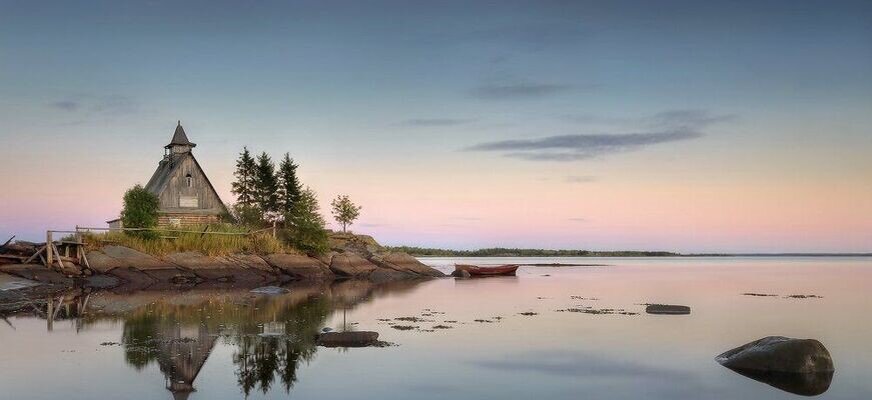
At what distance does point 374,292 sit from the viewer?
52.0 m

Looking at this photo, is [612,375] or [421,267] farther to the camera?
[421,267]

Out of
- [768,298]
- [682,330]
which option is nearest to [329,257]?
[768,298]

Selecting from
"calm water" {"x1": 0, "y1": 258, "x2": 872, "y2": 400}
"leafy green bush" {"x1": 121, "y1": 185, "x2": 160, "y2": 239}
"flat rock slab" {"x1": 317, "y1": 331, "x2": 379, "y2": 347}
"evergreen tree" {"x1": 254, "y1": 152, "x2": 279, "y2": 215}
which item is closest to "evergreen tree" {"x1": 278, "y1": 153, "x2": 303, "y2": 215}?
"evergreen tree" {"x1": 254, "y1": 152, "x2": 279, "y2": 215}

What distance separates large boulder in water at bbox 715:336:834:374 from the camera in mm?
19812

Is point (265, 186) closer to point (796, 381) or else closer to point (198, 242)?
point (198, 242)

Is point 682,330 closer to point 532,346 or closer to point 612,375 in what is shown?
point 532,346

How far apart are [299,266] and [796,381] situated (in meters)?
53.1

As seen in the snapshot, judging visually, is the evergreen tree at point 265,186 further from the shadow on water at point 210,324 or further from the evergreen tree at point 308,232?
the shadow on water at point 210,324

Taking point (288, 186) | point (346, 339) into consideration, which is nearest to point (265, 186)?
point (288, 186)

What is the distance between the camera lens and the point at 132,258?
56.3 meters

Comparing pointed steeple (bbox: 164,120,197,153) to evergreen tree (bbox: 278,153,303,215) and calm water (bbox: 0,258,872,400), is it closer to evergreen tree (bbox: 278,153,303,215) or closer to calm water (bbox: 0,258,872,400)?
evergreen tree (bbox: 278,153,303,215)

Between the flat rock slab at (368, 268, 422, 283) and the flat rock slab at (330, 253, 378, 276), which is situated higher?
the flat rock slab at (330, 253, 378, 276)

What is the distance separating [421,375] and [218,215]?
5893 cm

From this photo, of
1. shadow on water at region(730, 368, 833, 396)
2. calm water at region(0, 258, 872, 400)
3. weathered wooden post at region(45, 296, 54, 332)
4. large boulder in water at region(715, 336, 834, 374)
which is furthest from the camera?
weathered wooden post at region(45, 296, 54, 332)
